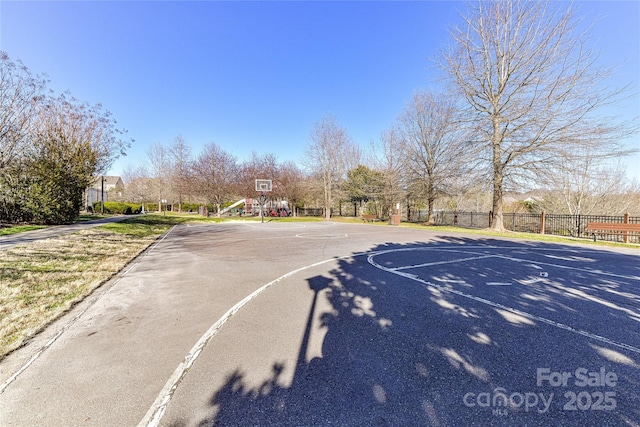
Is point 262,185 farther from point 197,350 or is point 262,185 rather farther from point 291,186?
point 197,350

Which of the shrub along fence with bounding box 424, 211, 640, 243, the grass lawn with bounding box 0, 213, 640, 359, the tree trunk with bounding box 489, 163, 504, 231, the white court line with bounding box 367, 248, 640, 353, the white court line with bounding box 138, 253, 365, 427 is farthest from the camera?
the tree trunk with bounding box 489, 163, 504, 231

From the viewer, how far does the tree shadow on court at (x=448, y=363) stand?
198cm

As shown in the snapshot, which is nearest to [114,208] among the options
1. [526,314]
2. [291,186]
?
[291,186]

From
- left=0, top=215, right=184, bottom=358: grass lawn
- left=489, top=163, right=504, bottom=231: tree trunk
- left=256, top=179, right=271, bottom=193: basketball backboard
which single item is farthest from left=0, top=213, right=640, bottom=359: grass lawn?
left=256, top=179, right=271, bottom=193: basketball backboard

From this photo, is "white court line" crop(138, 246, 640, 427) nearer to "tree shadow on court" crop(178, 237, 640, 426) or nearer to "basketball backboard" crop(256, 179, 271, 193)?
"tree shadow on court" crop(178, 237, 640, 426)

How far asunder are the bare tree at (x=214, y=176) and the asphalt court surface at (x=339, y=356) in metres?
30.6

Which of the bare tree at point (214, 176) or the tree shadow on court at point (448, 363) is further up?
the bare tree at point (214, 176)

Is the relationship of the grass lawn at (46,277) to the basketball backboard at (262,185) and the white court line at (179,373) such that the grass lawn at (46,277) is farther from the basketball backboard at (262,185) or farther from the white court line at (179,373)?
the basketball backboard at (262,185)

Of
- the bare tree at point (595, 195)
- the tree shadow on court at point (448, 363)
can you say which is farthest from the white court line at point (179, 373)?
the bare tree at point (595, 195)

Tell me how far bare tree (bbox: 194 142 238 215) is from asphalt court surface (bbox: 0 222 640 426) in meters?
30.6

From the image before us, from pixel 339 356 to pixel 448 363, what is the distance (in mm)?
1072

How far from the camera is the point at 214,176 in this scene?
112ft

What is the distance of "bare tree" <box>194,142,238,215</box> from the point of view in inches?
1328

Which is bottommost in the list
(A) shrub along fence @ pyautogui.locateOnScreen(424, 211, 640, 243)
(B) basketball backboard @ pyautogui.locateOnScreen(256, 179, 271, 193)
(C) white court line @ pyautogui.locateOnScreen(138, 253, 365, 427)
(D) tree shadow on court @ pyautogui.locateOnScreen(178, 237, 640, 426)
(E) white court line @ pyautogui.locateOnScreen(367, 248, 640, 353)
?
(C) white court line @ pyautogui.locateOnScreen(138, 253, 365, 427)
